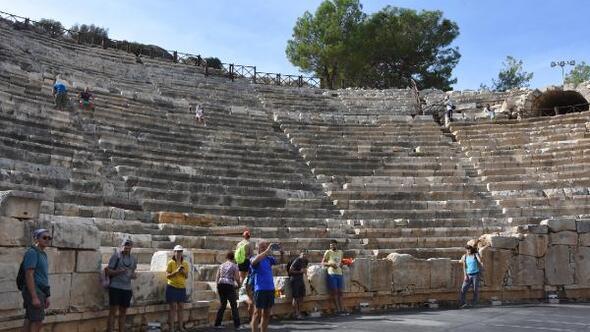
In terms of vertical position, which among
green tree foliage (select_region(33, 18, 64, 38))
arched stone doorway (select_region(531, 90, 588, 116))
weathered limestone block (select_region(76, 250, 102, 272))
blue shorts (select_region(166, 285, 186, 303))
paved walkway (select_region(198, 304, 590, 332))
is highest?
green tree foliage (select_region(33, 18, 64, 38))

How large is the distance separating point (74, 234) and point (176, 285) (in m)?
1.41

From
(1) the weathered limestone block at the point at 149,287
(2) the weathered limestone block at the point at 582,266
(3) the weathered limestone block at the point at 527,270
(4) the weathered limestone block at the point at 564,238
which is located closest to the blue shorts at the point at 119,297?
(1) the weathered limestone block at the point at 149,287

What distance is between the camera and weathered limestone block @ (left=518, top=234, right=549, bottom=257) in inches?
485

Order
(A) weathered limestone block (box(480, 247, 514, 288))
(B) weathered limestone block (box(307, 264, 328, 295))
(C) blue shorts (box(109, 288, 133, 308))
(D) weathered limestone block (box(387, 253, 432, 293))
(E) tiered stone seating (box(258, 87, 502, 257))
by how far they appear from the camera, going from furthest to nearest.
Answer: (E) tiered stone seating (box(258, 87, 502, 257)) → (A) weathered limestone block (box(480, 247, 514, 288)) → (D) weathered limestone block (box(387, 253, 432, 293)) → (B) weathered limestone block (box(307, 264, 328, 295)) → (C) blue shorts (box(109, 288, 133, 308))

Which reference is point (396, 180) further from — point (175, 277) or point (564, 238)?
point (175, 277)

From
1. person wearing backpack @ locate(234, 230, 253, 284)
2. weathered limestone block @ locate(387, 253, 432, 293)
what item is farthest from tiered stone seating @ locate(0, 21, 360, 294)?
weathered limestone block @ locate(387, 253, 432, 293)

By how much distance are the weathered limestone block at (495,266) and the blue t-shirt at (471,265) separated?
100cm

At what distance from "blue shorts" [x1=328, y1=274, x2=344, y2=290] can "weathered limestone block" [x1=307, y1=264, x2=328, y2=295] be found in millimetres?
72

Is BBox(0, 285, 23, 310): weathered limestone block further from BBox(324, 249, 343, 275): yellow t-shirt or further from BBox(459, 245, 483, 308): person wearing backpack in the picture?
BBox(459, 245, 483, 308): person wearing backpack

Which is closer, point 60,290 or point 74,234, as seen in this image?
point 60,290

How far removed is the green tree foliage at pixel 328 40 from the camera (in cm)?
3791

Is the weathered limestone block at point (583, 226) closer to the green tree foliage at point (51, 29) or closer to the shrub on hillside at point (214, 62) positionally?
the green tree foliage at point (51, 29)

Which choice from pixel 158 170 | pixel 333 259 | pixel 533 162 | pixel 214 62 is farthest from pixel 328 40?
pixel 333 259

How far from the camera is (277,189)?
47.3ft
